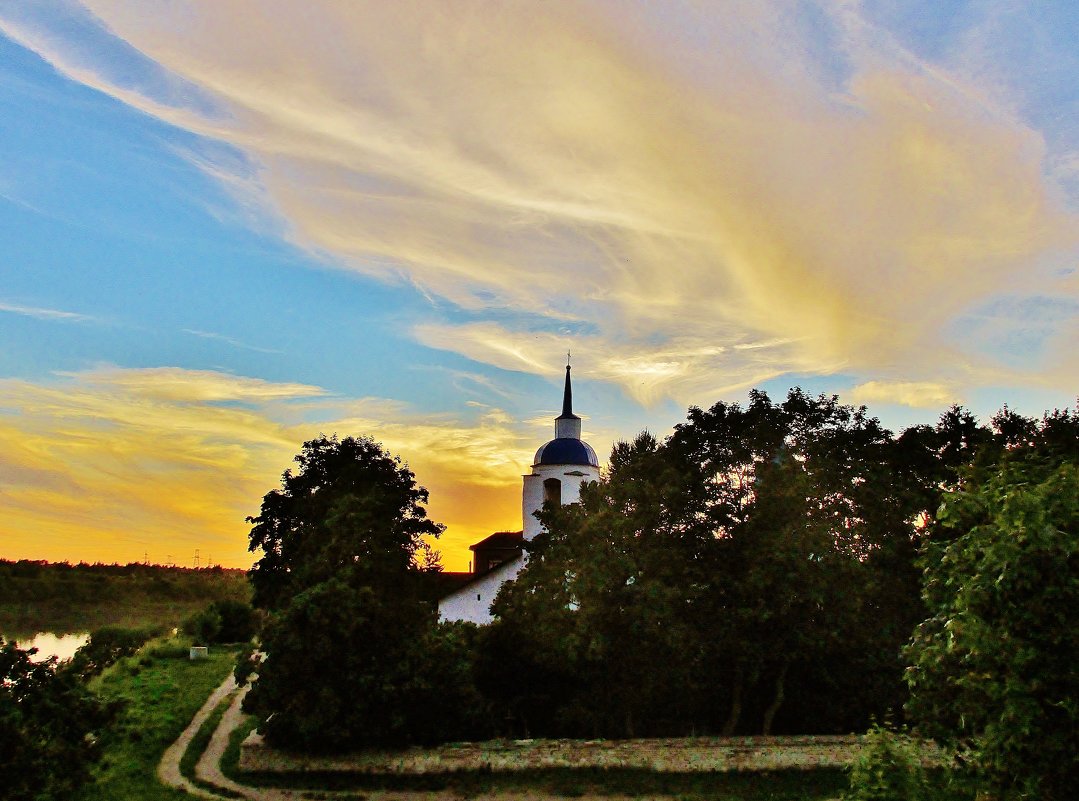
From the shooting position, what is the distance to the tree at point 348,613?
19.6m

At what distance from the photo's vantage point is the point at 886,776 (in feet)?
34.0

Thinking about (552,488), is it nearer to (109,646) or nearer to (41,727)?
(109,646)

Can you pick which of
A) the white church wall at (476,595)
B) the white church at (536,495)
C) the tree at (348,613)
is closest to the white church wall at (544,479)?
the white church at (536,495)

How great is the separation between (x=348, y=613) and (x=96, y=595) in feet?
206

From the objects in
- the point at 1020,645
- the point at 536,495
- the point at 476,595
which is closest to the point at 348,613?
the point at 1020,645

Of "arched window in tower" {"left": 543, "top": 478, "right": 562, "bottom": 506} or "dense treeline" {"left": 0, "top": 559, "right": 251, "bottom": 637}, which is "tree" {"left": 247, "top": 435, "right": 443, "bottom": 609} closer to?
"arched window in tower" {"left": 543, "top": 478, "right": 562, "bottom": 506}

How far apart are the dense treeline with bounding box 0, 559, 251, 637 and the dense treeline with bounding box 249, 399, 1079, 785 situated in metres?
34.8

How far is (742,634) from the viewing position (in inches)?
895

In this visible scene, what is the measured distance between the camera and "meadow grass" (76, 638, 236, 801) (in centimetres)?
1750

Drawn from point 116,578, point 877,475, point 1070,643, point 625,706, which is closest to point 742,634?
point 625,706

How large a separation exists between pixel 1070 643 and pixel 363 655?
1555 cm

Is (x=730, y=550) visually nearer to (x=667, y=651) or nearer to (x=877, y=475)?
(x=667, y=651)

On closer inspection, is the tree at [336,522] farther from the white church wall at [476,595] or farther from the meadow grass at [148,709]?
the white church wall at [476,595]

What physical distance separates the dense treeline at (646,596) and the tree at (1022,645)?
1095 centimetres
